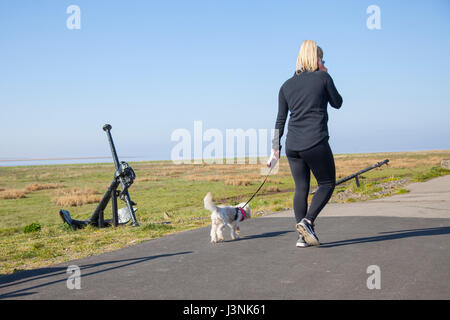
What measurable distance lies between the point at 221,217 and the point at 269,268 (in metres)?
2.13

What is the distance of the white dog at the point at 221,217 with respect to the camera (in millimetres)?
6468

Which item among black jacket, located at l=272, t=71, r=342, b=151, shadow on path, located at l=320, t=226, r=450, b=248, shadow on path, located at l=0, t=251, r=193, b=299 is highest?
black jacket, located at l=272, t=71, r=342, b=151

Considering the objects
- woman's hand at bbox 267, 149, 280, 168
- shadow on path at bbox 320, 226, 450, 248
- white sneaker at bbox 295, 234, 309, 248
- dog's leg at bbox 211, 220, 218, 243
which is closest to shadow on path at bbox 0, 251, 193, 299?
dog's leg at bbox 211, 220, 218, 243

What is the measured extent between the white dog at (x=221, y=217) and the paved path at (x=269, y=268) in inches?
7.9

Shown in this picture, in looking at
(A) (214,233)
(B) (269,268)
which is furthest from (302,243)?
(A) (214,233)

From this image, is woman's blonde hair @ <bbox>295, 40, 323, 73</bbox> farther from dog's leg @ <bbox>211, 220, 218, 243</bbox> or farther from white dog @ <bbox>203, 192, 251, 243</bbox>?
dog's leg @ <bbox>211, 220, 218, 243</bbox>

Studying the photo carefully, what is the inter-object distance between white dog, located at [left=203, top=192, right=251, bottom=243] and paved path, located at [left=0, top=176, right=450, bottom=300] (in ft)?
0.66

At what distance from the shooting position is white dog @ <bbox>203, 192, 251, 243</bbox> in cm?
647

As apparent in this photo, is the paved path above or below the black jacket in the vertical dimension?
below

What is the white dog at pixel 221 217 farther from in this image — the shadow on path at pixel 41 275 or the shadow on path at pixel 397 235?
the shadow on path at pixel 397 235

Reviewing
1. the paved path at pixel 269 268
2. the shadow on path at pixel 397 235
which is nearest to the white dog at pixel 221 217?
the paved path at pixel 269 268

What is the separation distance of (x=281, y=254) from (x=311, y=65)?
2.45 metres

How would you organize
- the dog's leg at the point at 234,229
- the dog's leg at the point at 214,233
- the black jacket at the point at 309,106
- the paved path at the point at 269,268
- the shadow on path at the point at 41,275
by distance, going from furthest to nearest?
the dog's leg at the point at 234,229, the dog's leg at the point at 214,233, the black jacket at the point at 309,106, the shadow on path at the point at 41,275, the paved path at the point at 269,268

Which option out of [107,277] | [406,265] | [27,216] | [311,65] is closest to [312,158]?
[311,65]
